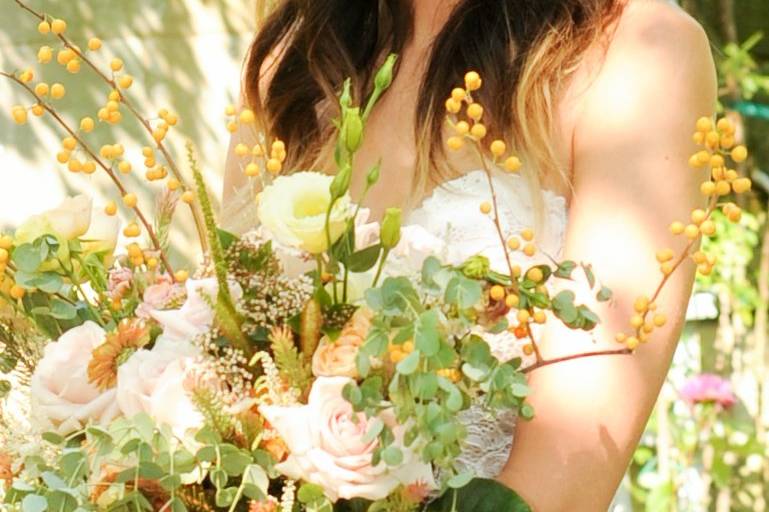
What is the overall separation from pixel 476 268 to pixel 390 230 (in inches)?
3.5

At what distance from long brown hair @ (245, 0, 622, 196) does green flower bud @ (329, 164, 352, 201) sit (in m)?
0.65

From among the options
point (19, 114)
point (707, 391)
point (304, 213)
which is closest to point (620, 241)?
point (304, 213)

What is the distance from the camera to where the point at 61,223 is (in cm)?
172

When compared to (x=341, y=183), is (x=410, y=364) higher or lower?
lower

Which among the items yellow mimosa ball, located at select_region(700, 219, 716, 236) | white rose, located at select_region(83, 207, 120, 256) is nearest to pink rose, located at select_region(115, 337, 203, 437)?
white rose, located at select_region(83, 207, 120, 256)

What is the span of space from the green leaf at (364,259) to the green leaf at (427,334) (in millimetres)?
141

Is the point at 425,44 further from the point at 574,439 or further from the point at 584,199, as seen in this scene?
the point at 574,439

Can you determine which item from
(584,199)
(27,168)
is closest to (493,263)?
(584,199)

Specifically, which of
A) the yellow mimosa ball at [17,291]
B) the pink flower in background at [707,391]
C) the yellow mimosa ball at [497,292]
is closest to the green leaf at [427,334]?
the yellow mimosa ball at [497,292]

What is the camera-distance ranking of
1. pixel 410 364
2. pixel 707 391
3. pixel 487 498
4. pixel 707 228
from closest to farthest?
pixel 410 364
pixel 707 228
pixel 487 498
pixel 707 391

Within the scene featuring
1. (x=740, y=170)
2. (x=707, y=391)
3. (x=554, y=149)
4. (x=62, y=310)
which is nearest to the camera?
(x=62, y=310)

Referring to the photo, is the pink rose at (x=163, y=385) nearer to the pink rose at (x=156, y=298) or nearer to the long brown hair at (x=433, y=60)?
the pink rose at (x=156, y=298)

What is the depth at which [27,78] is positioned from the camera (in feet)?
5.61

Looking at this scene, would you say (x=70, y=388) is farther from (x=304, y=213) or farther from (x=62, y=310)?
(x=304, y=213)
